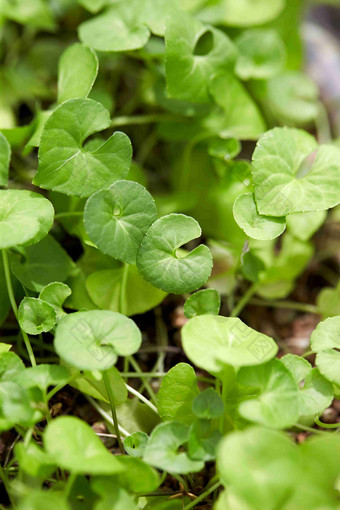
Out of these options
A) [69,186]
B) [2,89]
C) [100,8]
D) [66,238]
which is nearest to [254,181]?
[69,186]

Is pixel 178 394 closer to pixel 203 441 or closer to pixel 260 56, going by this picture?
pixel 203 441

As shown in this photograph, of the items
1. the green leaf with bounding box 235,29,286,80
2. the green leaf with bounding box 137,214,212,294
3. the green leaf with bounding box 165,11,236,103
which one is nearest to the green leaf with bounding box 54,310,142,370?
the green leaf with bounding box 137,214,212,294

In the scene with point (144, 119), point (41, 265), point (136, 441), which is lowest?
point (136, 441)

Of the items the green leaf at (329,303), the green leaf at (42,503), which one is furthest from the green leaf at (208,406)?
the green leaf at (329,303)

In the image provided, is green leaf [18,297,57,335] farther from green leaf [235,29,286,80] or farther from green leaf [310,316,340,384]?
green leaf [235,29,286,80]

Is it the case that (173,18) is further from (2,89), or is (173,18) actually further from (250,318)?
(250,318)

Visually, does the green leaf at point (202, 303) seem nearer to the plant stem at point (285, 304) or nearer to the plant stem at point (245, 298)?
the plant stem at point (245, 298)

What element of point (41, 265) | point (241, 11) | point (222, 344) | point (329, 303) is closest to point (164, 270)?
point (222, 344)
